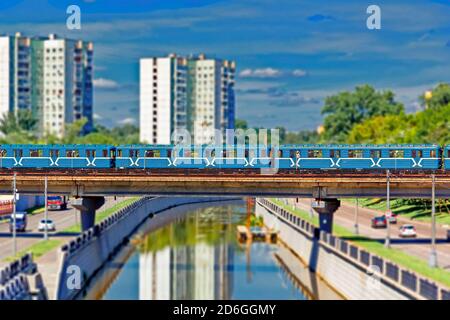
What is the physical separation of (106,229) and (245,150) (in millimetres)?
15545

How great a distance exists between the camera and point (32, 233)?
79562mm

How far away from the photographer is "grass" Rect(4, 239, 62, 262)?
6324cm

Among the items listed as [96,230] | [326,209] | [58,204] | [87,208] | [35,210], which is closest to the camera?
[326,209]

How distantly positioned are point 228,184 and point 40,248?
51.5 feet

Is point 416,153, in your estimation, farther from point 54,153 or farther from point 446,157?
point 54,153

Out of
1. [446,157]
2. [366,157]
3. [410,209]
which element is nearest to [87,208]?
[366,157]

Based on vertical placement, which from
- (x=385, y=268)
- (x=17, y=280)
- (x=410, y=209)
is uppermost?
(x=410, y=209)

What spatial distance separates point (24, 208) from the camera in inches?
4259

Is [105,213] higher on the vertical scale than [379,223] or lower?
lower

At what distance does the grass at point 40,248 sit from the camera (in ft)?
207

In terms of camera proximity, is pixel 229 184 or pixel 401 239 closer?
pixel 401 239
